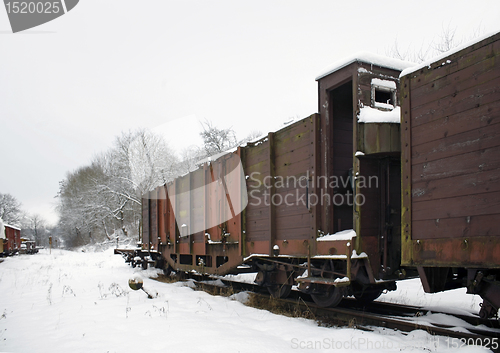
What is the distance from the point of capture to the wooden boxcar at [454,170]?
360 cm

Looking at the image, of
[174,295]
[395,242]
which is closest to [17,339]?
[174,295]

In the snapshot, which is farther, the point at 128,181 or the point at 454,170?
the point at 128,181

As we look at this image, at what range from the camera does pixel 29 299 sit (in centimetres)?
849

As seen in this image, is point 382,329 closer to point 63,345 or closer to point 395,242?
point 395,242

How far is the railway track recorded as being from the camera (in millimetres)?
4276

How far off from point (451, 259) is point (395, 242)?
173cm

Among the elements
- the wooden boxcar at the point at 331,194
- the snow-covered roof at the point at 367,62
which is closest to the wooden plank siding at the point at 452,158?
the wooden boxcar at the point at 331,194

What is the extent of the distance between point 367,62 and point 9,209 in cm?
7193

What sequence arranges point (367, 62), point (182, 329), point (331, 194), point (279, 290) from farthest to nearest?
point (279, 290) → point (331, 194) → point (367, 62) → point (182, 329)

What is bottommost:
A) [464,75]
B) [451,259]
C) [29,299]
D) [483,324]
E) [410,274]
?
[29,299]

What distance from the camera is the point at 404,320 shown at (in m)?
5.19

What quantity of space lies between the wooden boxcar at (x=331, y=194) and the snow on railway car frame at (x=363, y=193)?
0.06 ft

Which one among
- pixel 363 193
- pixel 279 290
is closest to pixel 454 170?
pixel 363 193

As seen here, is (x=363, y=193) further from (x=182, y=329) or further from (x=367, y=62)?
(x=182, y=329)
